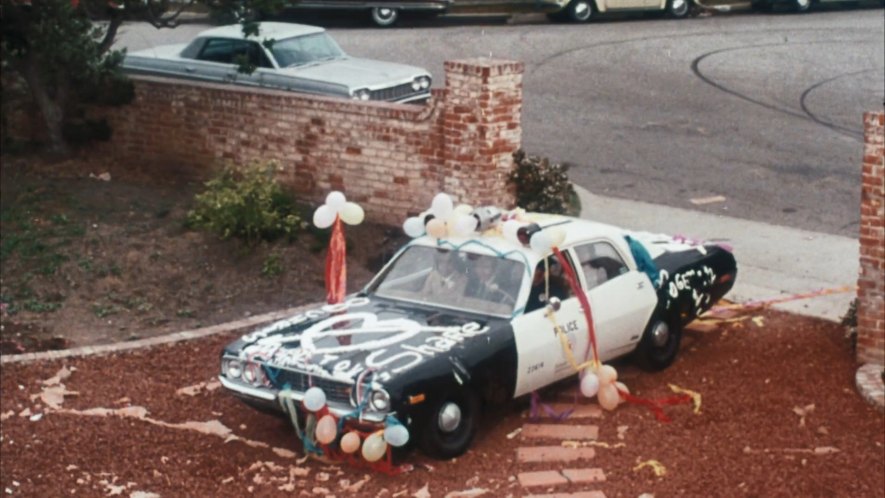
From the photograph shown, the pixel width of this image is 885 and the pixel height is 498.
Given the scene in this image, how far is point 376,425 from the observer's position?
8766mm

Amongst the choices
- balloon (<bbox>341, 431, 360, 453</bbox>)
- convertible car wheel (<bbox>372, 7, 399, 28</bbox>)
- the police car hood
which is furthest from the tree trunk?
convertible car wheel (<bbox>372, 7, 399, 28</bbox>)

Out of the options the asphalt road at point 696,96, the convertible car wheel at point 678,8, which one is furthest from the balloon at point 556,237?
the convertible car wheel at point 678,8

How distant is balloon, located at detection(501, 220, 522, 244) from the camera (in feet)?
33.1

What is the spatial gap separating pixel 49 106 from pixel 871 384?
10.4 metres

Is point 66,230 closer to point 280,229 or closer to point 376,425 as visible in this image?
point 280,229

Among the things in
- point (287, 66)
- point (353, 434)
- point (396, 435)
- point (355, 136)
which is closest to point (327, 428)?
point (353, 434)

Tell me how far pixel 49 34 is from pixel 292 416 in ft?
25.3

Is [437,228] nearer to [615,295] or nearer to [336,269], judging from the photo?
[336,269]

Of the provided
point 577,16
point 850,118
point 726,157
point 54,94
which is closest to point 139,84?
point 54,94

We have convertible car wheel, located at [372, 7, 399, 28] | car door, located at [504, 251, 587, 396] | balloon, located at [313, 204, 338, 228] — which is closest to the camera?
car door, located at [504, 251, 587, 396]

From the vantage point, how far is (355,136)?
14.7 metres

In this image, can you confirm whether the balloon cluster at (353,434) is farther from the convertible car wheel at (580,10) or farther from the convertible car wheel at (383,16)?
the convertible car wheel at (580,10)

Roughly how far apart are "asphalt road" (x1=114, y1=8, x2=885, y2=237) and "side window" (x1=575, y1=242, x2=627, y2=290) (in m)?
4.97

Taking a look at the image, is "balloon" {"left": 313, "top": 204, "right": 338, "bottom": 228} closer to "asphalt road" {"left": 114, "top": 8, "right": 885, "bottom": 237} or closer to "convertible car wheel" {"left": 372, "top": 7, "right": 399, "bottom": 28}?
"asphalt road" {"left": 114, "top": 8, "right": 885, "bottom": 237}
